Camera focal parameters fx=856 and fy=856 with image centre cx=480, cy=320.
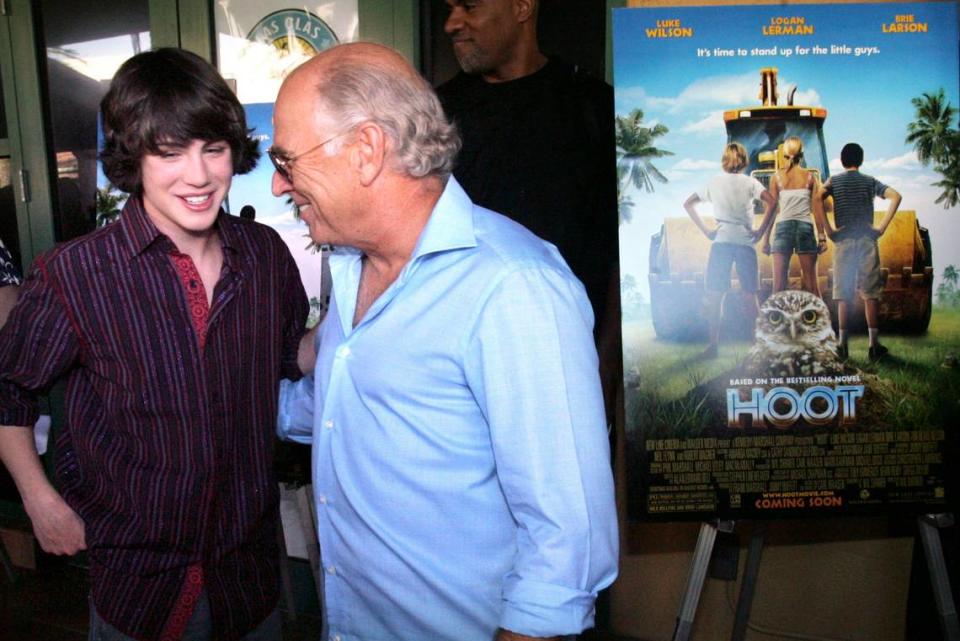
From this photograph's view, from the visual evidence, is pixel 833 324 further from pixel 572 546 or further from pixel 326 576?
pixel 326 576

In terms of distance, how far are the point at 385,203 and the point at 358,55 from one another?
0.22m

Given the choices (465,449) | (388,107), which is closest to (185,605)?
(465,449)

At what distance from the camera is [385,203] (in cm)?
131

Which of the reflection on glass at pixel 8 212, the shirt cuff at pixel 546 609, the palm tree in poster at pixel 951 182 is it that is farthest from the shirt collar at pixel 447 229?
the reflection on glass at pixel 8 212

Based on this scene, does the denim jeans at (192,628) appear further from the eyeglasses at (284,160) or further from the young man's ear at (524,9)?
the young man's ear at (524,9)

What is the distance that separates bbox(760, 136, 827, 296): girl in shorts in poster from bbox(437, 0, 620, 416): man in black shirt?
0.53 m

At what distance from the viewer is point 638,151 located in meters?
2.00

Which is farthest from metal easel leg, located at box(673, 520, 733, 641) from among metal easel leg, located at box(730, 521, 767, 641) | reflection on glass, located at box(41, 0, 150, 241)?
reflection on glass, located at box(41, 0, 150, 241)

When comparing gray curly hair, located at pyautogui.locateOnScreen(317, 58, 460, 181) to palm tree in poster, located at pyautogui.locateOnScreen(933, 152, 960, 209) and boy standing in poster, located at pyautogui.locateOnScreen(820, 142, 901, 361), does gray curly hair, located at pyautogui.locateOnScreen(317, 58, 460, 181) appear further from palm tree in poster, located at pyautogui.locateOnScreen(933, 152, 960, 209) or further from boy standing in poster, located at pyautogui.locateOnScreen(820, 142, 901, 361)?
palm tree in poster, located at pyautogui.locateOnScreen(933, 152, 960, 209)

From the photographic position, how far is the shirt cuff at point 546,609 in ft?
3.72

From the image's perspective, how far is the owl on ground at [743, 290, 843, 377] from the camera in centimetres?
195

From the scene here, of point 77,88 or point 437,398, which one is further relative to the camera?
point 77,88

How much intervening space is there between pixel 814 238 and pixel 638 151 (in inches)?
17.5

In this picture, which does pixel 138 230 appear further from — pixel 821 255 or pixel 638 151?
pixel 821 255
